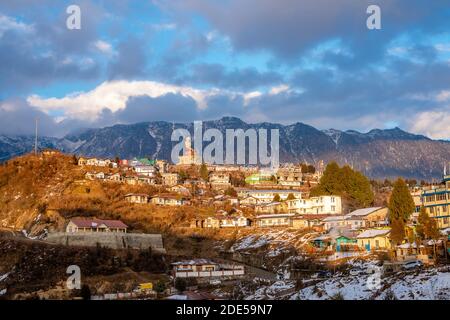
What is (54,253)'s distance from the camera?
71.2 meters

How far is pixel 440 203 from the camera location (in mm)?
75500

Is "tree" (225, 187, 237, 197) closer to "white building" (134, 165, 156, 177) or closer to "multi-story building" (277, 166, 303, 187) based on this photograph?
"multi-story building" (277, 166, 303, 187)

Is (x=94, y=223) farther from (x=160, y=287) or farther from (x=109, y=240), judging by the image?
(x=160, y=287)

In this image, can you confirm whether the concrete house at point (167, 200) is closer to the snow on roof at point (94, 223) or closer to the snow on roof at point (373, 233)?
the snow on roof at point (94, 223)

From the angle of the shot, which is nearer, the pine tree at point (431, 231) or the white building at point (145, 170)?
the pine tree at point (431, 231)

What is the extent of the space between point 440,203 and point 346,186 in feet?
65.2

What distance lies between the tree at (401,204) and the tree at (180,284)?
2671 cm

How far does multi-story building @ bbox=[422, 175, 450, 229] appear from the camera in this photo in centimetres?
7419

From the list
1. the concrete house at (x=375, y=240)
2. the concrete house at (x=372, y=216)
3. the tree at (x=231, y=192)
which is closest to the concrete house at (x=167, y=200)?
the tree at (x=231, y=192)

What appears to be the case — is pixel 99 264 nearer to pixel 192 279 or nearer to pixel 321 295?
pixel 192 279

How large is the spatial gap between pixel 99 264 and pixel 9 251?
11.7m

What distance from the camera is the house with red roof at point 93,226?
76.4 metres

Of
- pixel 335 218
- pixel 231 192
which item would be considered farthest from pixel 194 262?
pixel 231 192
